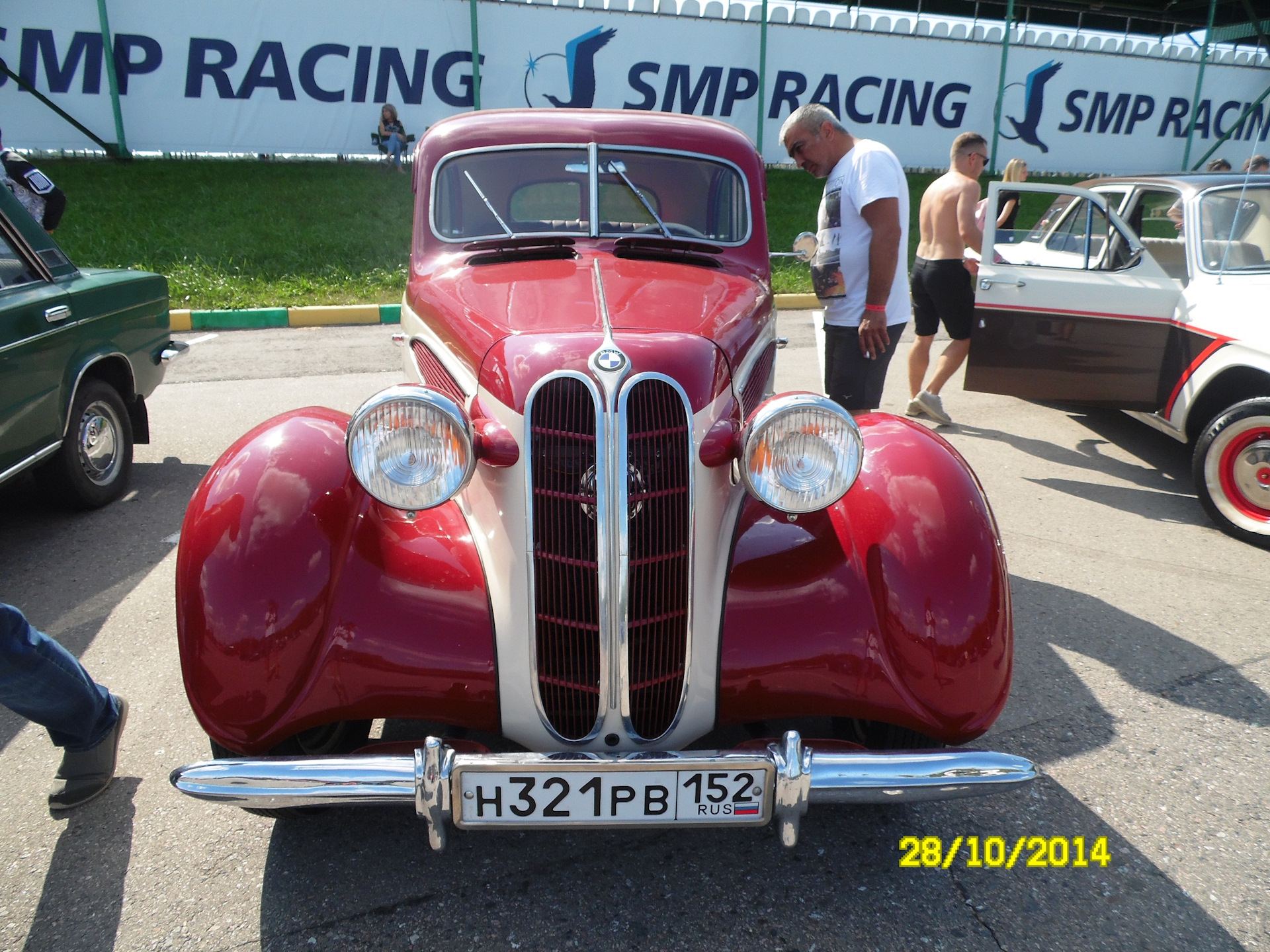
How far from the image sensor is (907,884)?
2113 millimetres

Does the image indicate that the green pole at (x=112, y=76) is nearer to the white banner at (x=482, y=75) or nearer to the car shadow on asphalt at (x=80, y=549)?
the white banner at (x=482, y=75)

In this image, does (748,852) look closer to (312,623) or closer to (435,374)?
(312,623)

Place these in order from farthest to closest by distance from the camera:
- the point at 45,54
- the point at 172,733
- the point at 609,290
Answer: the point at 45,54, the point at 172,733, the point at 609,290

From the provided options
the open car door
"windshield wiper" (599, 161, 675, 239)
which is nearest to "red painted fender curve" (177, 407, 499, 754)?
"windshield wiper" (599, 161, 675, 239)

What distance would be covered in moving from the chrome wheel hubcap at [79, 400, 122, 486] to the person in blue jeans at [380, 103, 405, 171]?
9155 millimetres

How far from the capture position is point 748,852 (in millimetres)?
2209

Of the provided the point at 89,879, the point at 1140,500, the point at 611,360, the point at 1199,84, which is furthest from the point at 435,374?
the point at 1199,84

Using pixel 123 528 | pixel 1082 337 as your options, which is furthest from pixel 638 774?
pixel 1082 337

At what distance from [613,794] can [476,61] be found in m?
13.0

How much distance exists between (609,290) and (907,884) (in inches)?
67.5

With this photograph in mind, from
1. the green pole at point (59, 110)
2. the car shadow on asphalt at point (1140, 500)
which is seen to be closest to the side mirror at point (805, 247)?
the car shadow on asphalt at point (1140, 500)

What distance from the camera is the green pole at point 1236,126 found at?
16969mm

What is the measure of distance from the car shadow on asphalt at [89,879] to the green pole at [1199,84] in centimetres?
1982

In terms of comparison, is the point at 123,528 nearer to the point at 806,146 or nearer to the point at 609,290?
the point at 609,290
